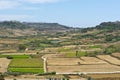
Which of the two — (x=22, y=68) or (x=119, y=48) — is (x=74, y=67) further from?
(x=119, y=48)

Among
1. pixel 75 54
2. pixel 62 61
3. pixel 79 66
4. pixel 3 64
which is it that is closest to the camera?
pixel 79 66

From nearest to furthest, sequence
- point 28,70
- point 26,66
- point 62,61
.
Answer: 1. point 28,70
2. point 26,66
3. point 62,61

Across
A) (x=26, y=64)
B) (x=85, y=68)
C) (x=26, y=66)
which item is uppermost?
(x=26, y=64)

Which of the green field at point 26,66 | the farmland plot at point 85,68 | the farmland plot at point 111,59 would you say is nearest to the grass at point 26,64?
the green field at point 26,66

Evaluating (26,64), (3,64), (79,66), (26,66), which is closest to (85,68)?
(79,66)

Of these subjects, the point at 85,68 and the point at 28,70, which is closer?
the point at 28,70

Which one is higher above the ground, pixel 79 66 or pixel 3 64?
pixel 3 64

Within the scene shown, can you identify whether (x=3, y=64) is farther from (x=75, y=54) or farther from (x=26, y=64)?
(x=75, y=54)

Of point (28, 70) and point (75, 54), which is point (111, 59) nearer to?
point (75, 54)

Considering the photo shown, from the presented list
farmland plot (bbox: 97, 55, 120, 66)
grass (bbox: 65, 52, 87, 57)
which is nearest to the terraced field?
farmland plot (bbox: 97, 55, 120, 66)

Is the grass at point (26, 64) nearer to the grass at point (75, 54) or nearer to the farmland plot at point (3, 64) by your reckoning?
the farmland plot at point (3, 64)

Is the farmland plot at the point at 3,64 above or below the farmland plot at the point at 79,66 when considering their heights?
above

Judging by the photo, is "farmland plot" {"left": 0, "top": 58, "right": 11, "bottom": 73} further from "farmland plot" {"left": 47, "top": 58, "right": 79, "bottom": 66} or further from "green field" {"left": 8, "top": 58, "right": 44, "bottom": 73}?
"farmland plot" {"left": 47, "top": 58, "right": 79, "bottom": 66}
